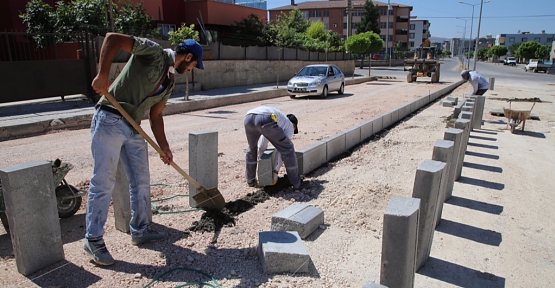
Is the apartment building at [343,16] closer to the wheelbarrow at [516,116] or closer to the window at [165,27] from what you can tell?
the window at [165,27]

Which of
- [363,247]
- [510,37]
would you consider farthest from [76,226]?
[510,37]

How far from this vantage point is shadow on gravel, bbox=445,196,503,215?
4.80m

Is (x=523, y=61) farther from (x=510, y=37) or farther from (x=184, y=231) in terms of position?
(x=184, y=231)

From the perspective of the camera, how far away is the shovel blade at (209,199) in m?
4.09

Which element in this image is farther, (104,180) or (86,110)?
(86,110)

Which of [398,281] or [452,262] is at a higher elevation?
[398,281]

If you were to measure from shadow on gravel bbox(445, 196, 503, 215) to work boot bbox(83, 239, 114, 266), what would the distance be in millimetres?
3992

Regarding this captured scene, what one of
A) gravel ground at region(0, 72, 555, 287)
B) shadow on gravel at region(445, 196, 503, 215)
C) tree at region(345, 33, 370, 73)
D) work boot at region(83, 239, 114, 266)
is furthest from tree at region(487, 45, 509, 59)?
work boot at region(83, 239, 114, 266)

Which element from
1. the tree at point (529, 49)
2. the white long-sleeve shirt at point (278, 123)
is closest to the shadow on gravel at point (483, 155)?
the white long-sleeve shirt at point (278, 123)

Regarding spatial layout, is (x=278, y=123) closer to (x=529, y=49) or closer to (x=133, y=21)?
(x=133, y=21)

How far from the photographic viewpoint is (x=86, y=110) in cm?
1096

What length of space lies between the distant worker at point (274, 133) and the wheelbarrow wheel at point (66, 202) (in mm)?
2046

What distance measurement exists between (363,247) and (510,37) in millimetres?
165058

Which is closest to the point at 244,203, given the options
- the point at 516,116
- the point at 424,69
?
the point at 516,116
